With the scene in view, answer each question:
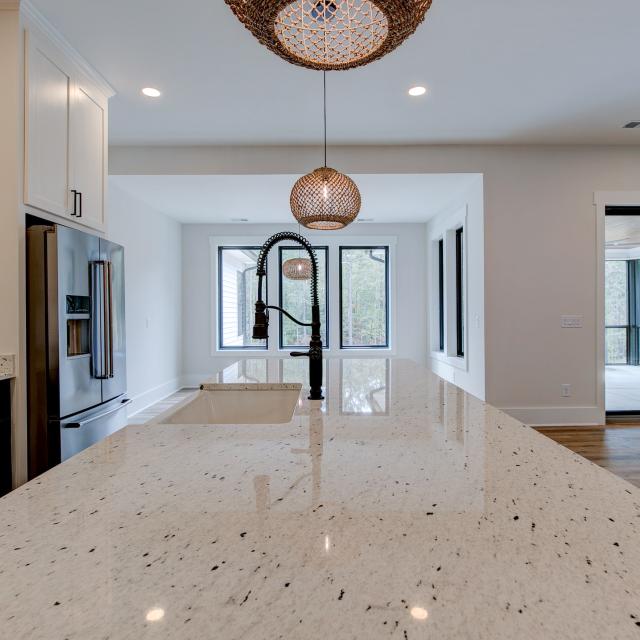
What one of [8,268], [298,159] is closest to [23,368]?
[8,268]

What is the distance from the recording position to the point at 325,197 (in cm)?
208

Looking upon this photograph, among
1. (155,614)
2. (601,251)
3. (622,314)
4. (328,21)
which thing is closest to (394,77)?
(328,21)

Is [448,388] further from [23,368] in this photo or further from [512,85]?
[512,85]

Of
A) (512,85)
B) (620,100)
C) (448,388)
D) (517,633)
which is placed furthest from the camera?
(620,100)

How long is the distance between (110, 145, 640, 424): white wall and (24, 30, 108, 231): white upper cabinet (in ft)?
4.43

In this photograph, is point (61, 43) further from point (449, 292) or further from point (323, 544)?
point (449, 292)

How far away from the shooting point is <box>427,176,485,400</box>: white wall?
418 cm

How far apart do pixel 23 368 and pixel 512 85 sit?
137 inches

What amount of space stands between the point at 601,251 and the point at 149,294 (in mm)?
4991

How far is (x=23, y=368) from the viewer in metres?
1.98

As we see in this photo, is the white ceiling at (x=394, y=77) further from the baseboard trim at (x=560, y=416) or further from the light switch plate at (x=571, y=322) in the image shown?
the baseboard trim at (x=560, y=416)

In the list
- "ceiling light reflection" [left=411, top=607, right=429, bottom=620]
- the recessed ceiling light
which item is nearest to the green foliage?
the recessed ceiling light

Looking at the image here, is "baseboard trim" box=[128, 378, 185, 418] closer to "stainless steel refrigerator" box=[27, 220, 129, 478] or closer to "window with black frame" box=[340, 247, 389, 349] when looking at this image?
"stainless steel refrigerator" box=[27, 220, 129, 478]

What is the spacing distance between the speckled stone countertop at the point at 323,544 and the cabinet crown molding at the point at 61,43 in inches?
96.0
